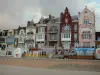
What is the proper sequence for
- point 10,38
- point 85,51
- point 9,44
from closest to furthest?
point 85,51
point 9,44
point 10,38

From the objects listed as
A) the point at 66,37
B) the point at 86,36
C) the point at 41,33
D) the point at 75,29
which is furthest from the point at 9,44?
the point at 86,36

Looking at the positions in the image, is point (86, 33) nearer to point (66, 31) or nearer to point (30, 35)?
point (66, 31)

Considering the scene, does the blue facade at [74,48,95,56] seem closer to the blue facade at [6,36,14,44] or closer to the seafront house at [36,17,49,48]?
the seafront house at [36,17,49,48]

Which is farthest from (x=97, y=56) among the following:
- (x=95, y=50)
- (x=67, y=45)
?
(x=67, y=45)

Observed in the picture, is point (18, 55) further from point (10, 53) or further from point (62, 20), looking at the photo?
point (62, 20)

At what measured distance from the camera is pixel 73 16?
89.4ft

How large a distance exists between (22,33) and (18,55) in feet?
9.90

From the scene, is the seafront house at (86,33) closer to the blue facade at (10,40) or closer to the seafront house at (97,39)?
the seafront house at (97,39)

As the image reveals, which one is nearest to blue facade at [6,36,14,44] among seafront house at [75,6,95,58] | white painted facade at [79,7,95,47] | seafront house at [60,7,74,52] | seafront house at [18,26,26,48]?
seafront house at [18,26,26,48]

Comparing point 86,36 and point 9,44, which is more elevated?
point 86,36

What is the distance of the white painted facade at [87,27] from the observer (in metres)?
25.6

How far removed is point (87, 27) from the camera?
85.3 feet

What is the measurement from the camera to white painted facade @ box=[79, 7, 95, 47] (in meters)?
25.6

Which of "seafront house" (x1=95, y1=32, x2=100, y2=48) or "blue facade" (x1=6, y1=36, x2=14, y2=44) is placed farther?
"blue facade" (x1=6, y1=36, x2=14, y2=44)
